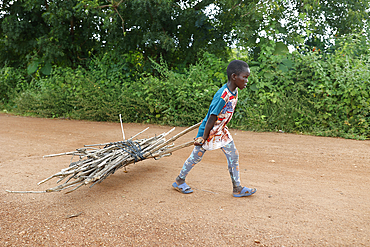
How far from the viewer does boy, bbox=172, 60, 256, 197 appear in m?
3.04

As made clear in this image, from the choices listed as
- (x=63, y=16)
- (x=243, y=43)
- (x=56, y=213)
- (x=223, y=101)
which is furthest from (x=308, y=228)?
(x=63, y=16)

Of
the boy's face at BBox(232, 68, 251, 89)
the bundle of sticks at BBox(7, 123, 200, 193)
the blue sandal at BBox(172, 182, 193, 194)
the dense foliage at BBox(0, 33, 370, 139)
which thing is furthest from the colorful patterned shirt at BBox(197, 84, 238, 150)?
the dense foliage at BBox(0, 33, 370, 139)

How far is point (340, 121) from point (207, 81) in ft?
12.3

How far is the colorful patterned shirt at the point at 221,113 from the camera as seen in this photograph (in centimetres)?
305

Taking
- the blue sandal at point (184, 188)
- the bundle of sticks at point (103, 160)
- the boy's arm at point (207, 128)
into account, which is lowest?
the blue sandal at point (184, 188)

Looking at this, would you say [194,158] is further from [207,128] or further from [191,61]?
[191,61]

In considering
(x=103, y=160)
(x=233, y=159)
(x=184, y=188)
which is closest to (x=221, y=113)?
(x=233, y=159)

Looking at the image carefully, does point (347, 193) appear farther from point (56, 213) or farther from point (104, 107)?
point (104, 107)

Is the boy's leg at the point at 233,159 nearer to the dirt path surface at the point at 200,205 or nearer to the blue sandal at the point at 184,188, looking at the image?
the dirt path surface at the point at 200,205

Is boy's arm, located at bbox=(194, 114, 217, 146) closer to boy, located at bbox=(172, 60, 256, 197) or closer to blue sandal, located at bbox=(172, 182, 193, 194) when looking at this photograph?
boy, located at bbox=(172, 60, 256, 197)

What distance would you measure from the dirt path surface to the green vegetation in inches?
101

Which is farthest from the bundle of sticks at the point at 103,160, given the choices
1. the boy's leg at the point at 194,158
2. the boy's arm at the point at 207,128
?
the boy's arm at the point at 207,128

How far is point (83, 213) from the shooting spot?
296 centimetres

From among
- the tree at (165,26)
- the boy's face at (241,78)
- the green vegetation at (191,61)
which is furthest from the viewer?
the tree at (165,26)
